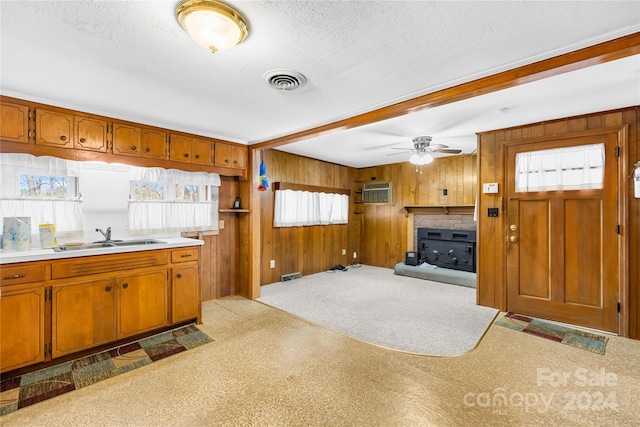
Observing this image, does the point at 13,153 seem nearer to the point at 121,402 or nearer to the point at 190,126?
the point at 190,126

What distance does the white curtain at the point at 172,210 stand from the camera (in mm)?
3369

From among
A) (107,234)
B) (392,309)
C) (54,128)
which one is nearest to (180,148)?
(54,128)

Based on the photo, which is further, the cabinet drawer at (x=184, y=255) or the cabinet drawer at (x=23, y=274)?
the cabinet drawer at (x=184, y=255)

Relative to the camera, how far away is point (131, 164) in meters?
3.12

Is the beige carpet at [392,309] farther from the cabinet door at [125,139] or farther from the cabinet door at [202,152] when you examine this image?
the cabinet door at [125,139]

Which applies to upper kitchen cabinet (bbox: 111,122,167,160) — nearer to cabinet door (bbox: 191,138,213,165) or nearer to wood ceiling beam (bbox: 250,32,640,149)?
cabinet door (bbox: 191,138,213,165)

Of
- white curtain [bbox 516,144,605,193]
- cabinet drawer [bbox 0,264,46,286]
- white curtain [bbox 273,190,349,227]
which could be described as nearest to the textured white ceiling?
white curtain [bbox 516,144,605,193]

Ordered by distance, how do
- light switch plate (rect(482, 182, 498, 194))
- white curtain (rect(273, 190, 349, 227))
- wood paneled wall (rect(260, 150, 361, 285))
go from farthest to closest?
white curtain (rect(273, 190, 349, 227)) → wood paneled wall (rect(260, 150, 361, 285)) → light switch plate (rect(482, 182, 498, 194))

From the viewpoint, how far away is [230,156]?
13.1 ft

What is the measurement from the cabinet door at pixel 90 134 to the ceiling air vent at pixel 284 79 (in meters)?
1.93

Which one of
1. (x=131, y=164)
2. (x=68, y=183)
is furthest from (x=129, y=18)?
(x=68, y=183)

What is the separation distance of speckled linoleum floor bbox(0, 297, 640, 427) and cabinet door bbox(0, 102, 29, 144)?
2.13 metres

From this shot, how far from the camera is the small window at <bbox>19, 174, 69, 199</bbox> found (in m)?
2.68

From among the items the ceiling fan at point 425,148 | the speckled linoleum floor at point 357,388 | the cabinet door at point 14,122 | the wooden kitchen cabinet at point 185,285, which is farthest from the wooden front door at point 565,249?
the cabinet door at point 14,122
